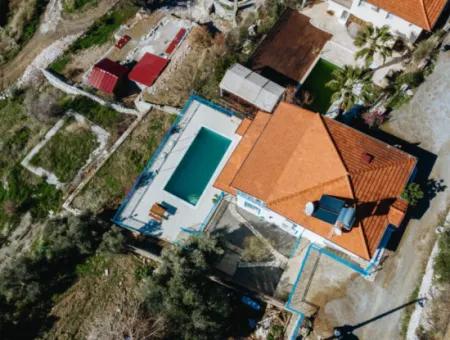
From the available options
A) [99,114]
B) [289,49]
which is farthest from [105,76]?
[289,49]

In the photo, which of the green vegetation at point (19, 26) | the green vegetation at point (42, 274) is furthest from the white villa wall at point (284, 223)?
the green vegetation at point (19, 26)

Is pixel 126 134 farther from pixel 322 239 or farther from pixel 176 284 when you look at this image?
pixel 322 239

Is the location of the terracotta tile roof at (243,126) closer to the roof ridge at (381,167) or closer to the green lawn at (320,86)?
the green lawn at (320,86)

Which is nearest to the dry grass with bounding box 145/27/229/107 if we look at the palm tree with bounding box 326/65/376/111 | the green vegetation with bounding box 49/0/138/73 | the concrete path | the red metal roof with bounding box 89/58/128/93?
the red metal roof with bounding box 89/58/128/93

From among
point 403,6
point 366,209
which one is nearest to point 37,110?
point 366,209

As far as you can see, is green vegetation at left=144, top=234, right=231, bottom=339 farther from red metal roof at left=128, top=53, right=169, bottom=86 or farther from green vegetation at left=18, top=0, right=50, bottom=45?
green vegetation at left=18, top=0, right=50, bottom=45

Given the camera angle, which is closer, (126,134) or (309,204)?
(309,204)
